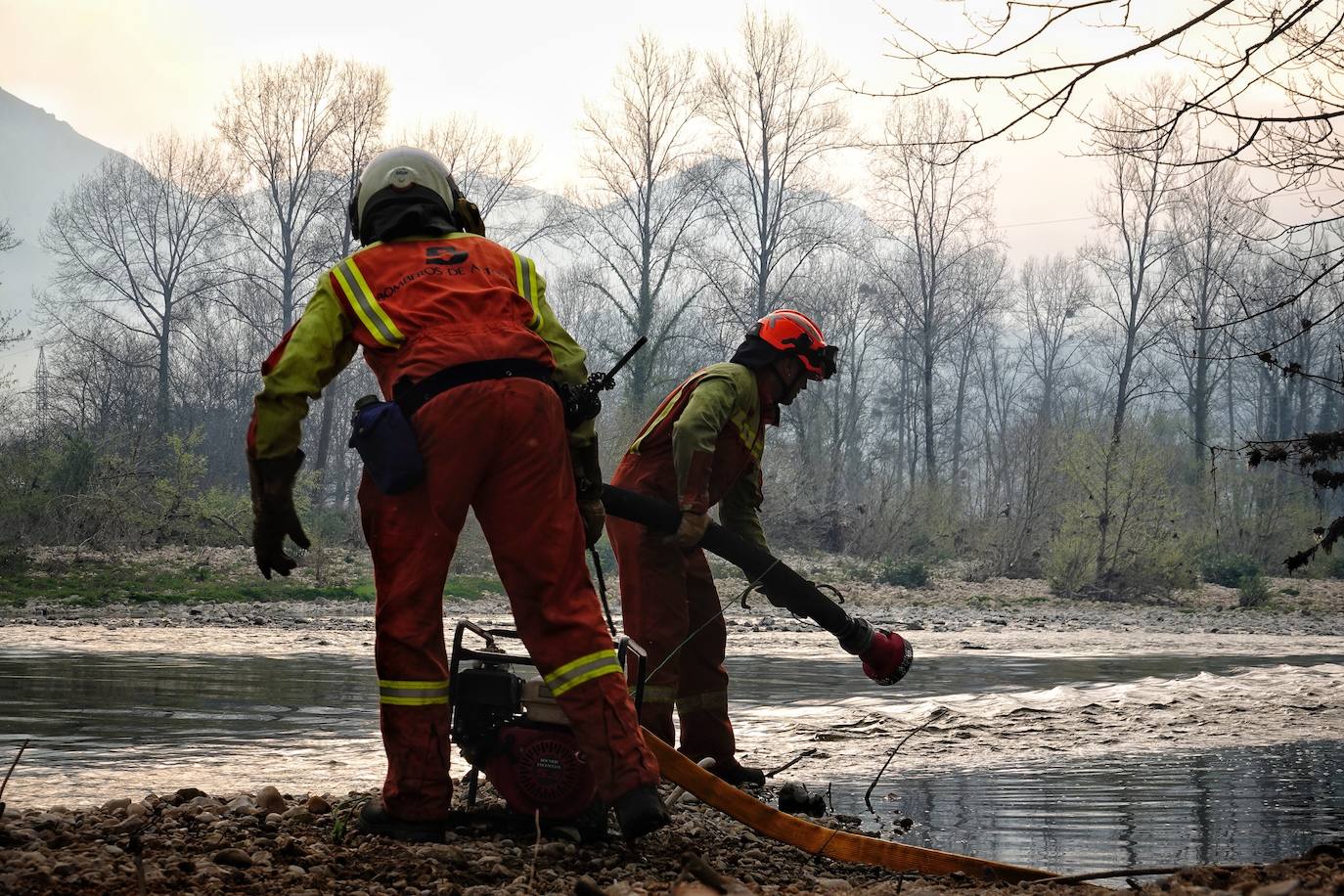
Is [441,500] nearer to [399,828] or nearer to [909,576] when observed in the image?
[399,828]

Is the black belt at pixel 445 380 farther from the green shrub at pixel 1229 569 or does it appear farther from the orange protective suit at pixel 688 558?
the green shrub at pixel 1229 569

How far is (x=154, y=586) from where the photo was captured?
18547mm

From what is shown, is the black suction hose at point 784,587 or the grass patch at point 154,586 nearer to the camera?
the black suction hose at point 784,587

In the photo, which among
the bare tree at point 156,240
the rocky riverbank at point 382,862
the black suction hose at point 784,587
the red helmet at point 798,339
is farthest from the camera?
the bare tree at point 156,240

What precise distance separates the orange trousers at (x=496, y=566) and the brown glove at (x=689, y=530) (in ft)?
5.19

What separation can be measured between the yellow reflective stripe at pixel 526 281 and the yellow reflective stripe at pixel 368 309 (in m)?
0.51

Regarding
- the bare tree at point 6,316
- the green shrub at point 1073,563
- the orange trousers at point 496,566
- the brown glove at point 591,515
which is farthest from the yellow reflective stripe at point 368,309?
the bare tree at point 6,316

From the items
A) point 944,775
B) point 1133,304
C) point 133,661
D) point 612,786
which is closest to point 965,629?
point 133,661

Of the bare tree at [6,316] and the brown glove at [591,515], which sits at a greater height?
the bare tree at [6,316]

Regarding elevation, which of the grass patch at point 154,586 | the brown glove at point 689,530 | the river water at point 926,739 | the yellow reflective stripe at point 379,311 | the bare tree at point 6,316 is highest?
the bare tree at point 6,316

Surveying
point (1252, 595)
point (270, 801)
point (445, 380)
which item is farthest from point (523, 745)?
point (1252, 595)

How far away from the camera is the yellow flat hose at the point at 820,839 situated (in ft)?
13.1

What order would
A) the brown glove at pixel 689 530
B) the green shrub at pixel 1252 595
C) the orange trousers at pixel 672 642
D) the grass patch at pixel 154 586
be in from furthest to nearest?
the green shrub at pixel 1252 595
the grass patch at pixel 154 586
the orange trousers at pixel 672 642
the brown glove at pixel 689 530

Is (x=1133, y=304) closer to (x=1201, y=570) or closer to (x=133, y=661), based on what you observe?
(x=1201, y=570)
